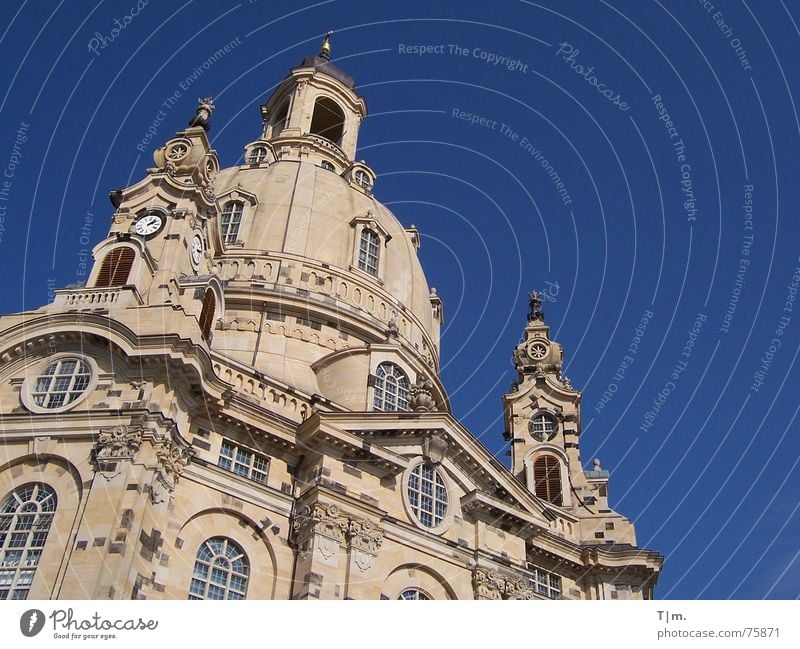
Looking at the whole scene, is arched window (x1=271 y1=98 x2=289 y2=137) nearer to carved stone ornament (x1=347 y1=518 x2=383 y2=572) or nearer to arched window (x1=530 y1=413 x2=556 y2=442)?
arched window (x1=530 y1=413 x2=556 y2=442)

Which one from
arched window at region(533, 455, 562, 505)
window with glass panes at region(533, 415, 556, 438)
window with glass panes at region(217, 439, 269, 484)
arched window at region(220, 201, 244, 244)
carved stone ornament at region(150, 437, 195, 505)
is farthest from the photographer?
arched window at region(220, 201, 244, 244)

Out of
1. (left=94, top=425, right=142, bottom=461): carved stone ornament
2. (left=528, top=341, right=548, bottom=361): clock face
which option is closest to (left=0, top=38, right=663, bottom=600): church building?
(left=94, top=425, right=142, bottom=461): carved stone ornament

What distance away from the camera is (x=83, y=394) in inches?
1145

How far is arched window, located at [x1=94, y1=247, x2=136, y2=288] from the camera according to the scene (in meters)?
33.0

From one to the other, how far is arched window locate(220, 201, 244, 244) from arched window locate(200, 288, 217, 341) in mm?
11493

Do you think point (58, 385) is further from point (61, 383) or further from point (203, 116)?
point (203, 116)

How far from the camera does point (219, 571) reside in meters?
29.3

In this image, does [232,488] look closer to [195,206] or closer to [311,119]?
[195,206]

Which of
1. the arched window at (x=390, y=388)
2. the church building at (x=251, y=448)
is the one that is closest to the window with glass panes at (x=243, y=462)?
the church building at (x=251, y=448)

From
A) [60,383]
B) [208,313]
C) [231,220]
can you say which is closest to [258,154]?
[231,220]

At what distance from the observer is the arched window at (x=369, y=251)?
49.8m

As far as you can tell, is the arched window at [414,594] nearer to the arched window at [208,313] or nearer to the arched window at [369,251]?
the arched window at [208,313]

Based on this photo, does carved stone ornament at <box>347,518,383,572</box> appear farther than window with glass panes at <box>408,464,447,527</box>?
No

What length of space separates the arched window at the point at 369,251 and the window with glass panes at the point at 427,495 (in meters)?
17.7
